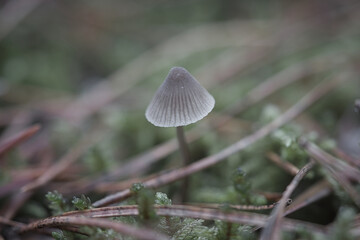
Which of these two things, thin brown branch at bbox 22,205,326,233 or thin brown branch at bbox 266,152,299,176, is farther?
thin brown branch at bbox 266,152,299,176

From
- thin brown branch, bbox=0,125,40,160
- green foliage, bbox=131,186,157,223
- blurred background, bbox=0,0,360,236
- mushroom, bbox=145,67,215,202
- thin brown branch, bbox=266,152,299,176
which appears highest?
blurred background, bbox=0,0,360,236

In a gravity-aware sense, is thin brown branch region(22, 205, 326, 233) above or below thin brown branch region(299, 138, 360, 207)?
below

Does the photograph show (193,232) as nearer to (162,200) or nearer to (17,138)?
(162,200)

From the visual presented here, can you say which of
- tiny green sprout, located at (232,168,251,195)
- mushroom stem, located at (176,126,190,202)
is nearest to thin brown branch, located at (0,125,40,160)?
mushroom stem, located at (176,126,190,202)

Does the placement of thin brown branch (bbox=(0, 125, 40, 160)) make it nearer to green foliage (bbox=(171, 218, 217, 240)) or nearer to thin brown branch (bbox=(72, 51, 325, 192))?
thin brown branch (bbox=(72, 51, 325, 192))

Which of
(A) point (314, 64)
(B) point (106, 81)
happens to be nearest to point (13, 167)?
(B) point (106, 81)

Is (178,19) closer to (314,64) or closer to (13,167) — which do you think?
(314,64)

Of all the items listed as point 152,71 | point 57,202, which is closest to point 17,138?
point 57,202
